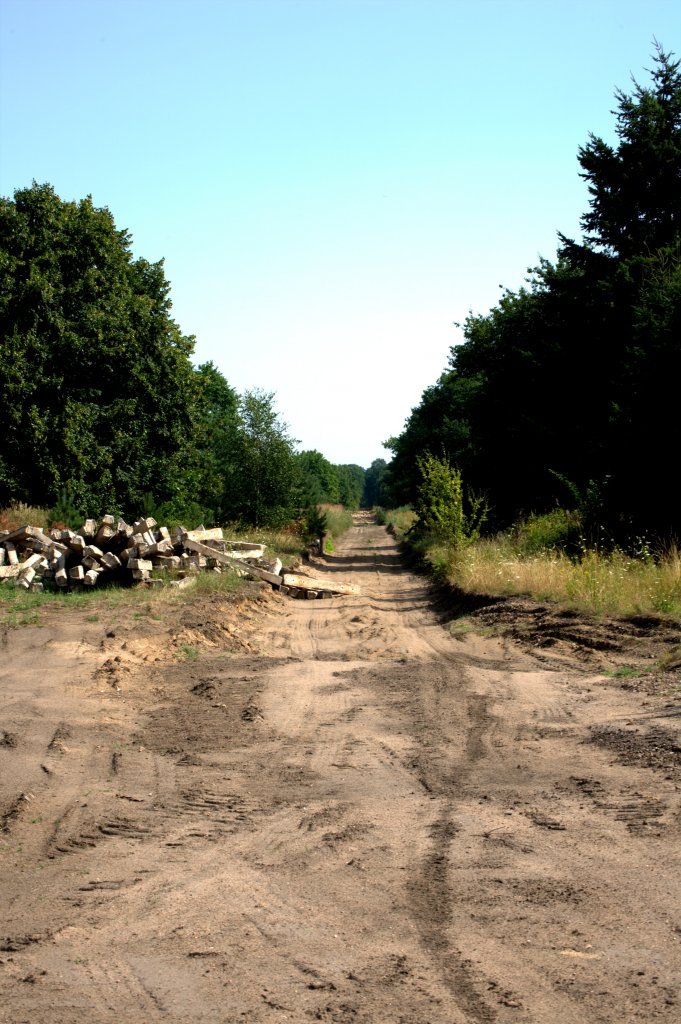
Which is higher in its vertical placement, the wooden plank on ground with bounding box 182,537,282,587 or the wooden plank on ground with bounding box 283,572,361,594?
the wooden plank on ground with bounding box 182,537,282,587

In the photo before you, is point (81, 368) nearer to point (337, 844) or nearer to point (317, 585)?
point (317, 585)

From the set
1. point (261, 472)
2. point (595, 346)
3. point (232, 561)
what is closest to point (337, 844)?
point (232, 561)

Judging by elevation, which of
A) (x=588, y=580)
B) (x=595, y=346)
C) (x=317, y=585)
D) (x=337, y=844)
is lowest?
(x=337, y=844)

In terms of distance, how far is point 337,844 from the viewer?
5199mm

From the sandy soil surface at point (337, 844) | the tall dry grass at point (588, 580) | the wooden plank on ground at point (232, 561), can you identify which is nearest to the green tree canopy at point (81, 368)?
the wooden plank on ground at point (232, 561)

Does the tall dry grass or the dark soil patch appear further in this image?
the tall dry grass

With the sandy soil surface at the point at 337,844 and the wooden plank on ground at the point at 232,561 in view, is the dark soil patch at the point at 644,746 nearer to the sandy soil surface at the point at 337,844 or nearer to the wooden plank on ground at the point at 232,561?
the sandy soil surface at the point at 337,844

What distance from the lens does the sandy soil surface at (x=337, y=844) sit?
11.8 ft

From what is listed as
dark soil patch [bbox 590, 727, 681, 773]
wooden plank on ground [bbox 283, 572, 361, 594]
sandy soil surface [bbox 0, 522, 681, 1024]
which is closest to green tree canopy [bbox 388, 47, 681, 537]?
wooden plank on ground [bbox 283, 572, 361, 594]

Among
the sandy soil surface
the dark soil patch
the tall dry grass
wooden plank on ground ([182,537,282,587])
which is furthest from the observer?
wooden plank on ground ([182,537,282,587])

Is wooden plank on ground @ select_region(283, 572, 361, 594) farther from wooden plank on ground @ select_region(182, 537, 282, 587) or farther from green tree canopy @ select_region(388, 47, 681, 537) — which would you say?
green tree canopy @ select_region(388, 47, 681, 537)

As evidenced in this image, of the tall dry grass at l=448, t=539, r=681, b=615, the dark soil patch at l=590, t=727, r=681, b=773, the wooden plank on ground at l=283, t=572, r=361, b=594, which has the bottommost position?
the dark soil patch at l=590, t=727, r=681, b=773

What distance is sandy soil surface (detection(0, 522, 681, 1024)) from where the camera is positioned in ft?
11.8

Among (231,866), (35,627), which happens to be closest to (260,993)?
(231,866)
